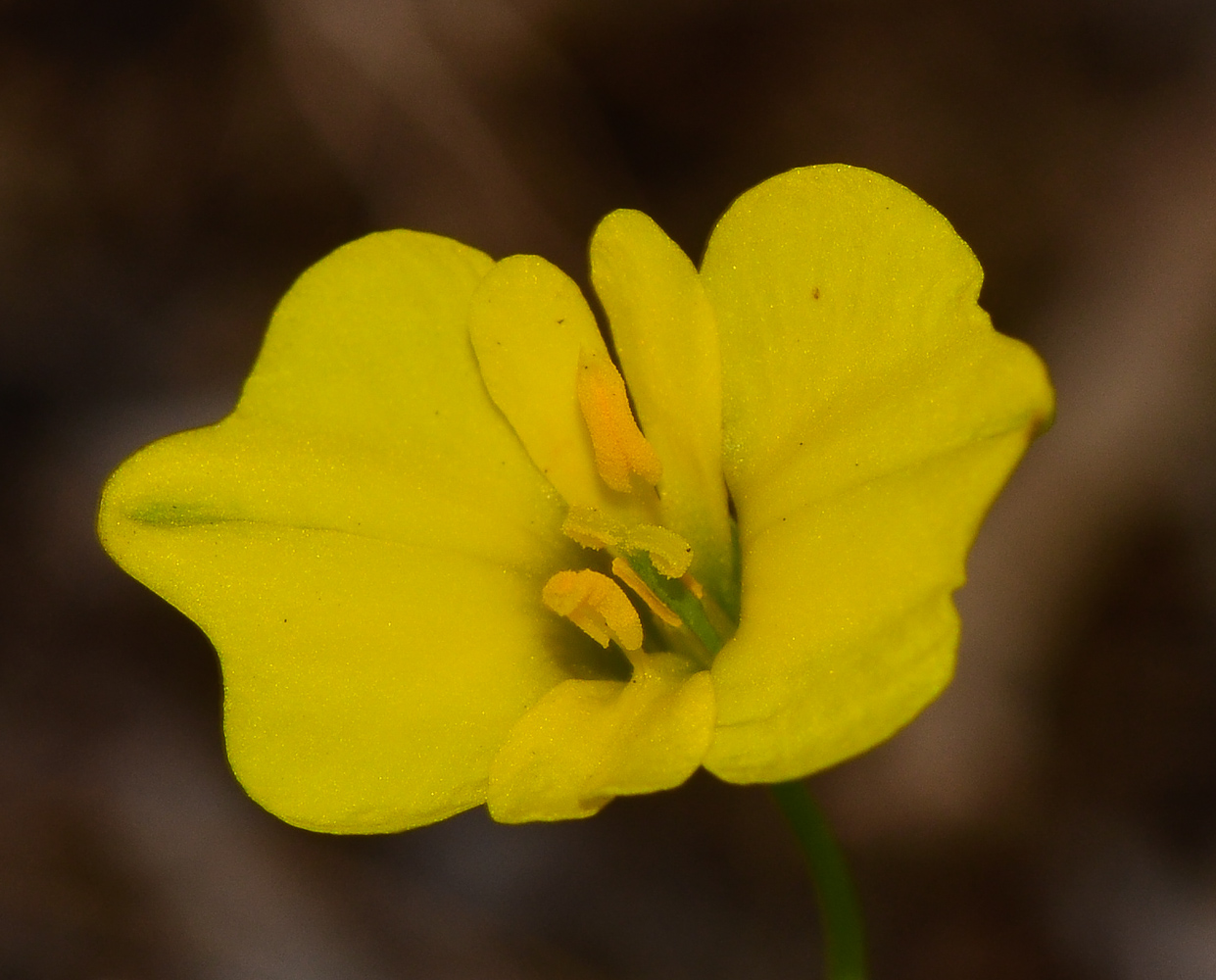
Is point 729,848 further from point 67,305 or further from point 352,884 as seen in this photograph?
point 67,305

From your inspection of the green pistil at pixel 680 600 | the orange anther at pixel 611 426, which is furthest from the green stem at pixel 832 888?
the orange anther at pixel 611 426

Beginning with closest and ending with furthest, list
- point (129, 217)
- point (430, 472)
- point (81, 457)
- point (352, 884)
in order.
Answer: point (430, 472)
point (352, 884)
point (81, 457)
point (129, 217)

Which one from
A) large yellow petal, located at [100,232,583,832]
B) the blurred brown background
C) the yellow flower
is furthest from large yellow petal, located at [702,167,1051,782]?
the blurred brown background

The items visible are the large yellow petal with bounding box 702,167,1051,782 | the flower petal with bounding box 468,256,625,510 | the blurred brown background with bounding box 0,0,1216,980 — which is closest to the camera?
the large yellow petal with bounding box 702,167,1051,782

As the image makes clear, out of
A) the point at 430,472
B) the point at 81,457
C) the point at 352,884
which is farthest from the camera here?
the point at 81,457

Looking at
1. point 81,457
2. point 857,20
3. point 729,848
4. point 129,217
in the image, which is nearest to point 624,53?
point 857,20

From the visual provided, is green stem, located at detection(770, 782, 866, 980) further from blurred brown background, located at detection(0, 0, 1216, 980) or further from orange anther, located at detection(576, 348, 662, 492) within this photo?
blurred brown background, located at detection(0, 0, 1216, 980)

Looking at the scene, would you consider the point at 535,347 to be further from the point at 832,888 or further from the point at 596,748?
the point at 832,888

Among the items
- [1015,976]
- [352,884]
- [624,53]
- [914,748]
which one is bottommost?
[1015,976]
